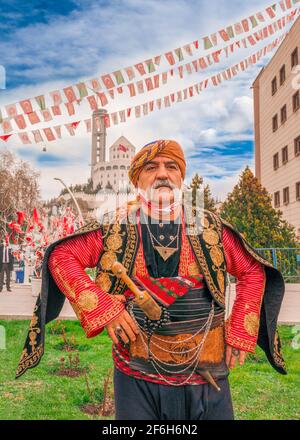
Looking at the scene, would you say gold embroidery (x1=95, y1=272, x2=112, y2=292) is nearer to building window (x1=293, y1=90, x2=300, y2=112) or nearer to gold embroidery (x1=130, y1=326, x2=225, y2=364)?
gold embroidery (x1=130, y1=326, x2=225, y2=364)

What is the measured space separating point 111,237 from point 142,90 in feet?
13.5

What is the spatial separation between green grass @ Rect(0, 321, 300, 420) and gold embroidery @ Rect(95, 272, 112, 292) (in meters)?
2.46

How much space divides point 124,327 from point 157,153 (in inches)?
32.2

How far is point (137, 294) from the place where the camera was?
1.67 metres

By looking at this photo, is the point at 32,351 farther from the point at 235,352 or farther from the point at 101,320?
the point at 235,352

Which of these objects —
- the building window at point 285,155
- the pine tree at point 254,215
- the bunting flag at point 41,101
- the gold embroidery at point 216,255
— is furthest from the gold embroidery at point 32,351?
the building window at point 285,155

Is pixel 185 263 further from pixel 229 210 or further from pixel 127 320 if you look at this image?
pixel 229 210

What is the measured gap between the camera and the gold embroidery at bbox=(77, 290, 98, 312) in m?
1.74

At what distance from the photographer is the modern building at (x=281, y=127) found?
16.4m

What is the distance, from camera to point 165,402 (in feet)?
5.90

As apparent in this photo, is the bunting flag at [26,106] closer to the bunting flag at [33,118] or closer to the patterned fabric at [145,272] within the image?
the bunting flag at [33,118]

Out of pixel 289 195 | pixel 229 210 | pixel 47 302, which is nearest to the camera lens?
pixel 47 302
